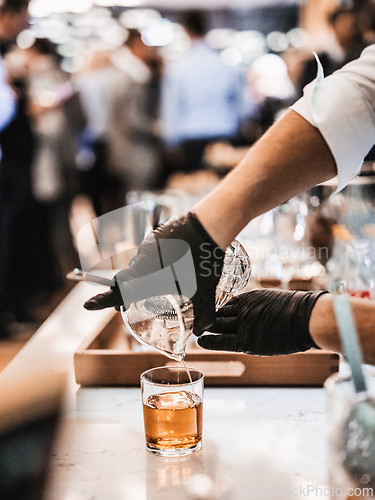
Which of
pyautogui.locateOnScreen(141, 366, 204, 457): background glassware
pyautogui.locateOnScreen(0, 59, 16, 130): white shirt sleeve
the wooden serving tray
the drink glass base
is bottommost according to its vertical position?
the wooden serving tray

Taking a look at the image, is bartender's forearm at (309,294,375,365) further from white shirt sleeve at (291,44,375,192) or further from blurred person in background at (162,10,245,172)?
blurred person in background at (162,10,245,172)

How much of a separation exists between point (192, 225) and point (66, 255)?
299cm

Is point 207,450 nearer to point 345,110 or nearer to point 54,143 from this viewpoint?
point 345,110

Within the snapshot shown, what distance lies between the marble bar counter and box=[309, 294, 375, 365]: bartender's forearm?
15 cm

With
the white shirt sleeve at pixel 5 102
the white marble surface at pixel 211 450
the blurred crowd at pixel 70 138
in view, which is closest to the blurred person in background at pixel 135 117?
the blurred crowd at pixel 70 138

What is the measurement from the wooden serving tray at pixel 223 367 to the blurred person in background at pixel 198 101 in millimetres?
3154

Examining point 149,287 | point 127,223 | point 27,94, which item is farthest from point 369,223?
point 27,94

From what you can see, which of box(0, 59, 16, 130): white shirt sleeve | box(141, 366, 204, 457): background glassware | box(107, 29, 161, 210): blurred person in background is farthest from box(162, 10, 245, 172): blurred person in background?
box(141, 366, 204, 457): background glassware

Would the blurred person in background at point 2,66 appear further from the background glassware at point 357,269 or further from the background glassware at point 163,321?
the background glassware at point 163,321

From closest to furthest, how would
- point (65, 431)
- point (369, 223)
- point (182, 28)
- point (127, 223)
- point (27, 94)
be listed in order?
point (65, 431) < point (127, 223) < point (369, 223) < point (27, 94) < point (182, 28)

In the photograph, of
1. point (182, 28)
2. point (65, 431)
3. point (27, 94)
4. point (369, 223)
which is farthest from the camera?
point (182, 28)

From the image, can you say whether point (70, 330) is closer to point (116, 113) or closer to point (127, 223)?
point (127, 223)

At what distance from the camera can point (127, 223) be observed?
1.22 meters

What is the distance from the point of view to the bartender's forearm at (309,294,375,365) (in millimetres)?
642
